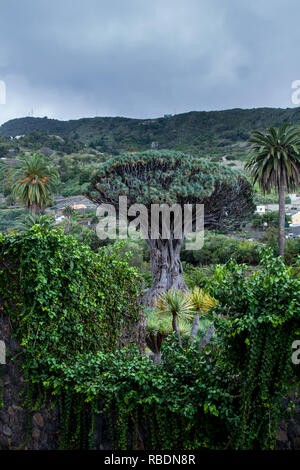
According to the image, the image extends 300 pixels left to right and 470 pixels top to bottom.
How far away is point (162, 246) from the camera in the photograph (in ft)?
64.0

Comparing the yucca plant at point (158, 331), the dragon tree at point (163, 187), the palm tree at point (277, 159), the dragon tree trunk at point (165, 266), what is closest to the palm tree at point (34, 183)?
the dragon tree at point (163, 187)

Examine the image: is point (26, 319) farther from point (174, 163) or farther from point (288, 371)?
point (174, 163)

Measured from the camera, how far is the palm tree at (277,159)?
70.6ft

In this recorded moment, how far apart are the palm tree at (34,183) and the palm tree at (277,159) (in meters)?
14.9

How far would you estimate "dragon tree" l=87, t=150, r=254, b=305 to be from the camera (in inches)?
683

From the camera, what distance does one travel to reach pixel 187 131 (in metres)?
62.3

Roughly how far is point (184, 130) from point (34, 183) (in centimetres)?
4536

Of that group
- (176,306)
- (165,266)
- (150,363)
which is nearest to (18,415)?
(150,363)

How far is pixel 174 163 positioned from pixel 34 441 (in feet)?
49.6

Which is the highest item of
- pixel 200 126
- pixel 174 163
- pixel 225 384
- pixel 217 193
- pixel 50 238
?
pixel 200 126

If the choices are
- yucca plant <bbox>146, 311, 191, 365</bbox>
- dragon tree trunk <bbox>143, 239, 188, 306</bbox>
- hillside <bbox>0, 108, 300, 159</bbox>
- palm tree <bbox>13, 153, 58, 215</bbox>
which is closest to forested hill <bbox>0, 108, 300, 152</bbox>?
hillside <bbox>0, 108, 300, 159</bbox>

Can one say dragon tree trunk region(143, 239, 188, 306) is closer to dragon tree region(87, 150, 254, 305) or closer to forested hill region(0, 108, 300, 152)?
dragon tree region(87, 150, 254, 305)
